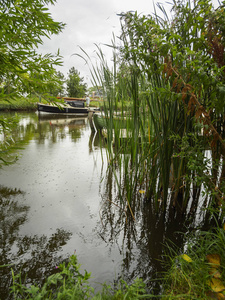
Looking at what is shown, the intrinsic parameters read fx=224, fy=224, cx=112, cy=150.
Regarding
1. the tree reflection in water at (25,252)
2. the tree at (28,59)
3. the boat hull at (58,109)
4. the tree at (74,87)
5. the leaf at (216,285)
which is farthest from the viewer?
the tree at (74,87)

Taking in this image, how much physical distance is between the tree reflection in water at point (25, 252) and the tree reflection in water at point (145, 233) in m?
0.41

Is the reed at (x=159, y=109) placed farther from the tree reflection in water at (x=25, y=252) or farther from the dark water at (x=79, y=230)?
the tree reflection in water at (x=25, y=252)

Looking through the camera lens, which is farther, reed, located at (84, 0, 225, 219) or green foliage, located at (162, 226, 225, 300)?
reed, located at (84, 0, 225, 219)

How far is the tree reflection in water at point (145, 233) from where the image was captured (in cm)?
150

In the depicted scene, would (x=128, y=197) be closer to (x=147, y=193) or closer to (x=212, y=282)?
(x=147, y=193)

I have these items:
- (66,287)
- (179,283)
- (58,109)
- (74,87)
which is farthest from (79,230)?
(74,87)

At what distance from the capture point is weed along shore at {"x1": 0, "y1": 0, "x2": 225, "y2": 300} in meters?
1.22

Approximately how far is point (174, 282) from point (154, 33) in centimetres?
157

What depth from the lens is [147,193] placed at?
2363 millimetres

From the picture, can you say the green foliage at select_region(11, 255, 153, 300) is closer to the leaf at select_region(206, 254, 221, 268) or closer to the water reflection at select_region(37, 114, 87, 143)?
the leaf at select_region(206, 254, 221, 268)

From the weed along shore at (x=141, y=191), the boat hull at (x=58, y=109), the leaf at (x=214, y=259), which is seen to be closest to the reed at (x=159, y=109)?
the weed along shore at (x=141, y=191)

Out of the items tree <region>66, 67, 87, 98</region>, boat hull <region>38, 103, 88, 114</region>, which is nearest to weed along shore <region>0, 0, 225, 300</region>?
boat hull <region>38, 103, 88, 114</region>

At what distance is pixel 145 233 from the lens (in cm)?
191

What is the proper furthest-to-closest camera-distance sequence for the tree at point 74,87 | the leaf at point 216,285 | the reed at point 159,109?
1. the tree at point 74,87
2. the reed at point 159,109
3. the leaf at point 216,285
